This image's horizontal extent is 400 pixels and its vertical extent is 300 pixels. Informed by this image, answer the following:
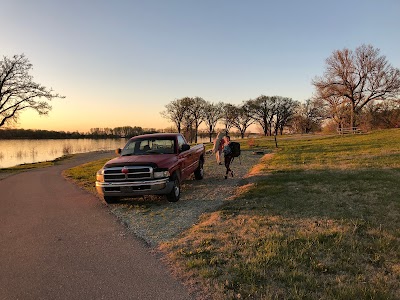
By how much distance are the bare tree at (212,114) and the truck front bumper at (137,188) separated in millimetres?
63643

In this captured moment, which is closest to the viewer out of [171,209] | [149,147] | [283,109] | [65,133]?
[171,209]

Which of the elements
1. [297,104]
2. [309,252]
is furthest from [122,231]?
[297,104]

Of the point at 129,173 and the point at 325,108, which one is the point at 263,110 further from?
the point at 129,173

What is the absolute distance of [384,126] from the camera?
5431 cm

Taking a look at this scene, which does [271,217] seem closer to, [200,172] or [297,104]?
[200,172]

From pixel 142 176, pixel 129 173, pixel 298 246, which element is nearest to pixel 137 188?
pixel 142 176

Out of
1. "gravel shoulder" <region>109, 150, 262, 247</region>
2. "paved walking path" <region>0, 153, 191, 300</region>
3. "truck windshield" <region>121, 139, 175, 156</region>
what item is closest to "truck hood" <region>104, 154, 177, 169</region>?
"truck windshield" <region>121, 139, 175, 156</region>

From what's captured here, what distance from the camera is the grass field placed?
3.43m

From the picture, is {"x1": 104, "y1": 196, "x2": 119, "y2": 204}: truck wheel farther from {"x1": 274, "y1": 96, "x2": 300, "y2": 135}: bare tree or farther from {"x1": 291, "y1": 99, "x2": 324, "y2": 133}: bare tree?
{"x1": 291, "y1": 99, "x2": 324, "y2": 133}: bare tree

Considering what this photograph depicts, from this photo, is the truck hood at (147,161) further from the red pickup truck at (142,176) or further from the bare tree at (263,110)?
the bare tree at (263,110)

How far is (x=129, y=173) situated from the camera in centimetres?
762

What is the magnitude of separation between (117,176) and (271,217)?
13.5 ft

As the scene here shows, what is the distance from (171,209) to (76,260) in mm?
3157

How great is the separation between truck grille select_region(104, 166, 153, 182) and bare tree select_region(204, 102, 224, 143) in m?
63.6
